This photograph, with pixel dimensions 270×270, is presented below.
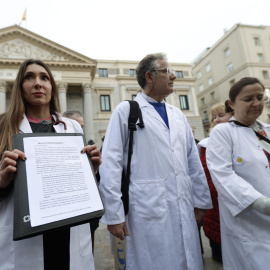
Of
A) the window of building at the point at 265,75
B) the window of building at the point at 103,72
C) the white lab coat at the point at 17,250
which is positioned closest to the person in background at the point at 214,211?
the white lab coat at the point at 17,250

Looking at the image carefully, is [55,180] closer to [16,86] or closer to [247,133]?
[16,86]

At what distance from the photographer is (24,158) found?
117cm

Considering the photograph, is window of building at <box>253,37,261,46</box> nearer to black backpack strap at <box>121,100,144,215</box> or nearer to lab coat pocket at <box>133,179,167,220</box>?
black backpack strap at <box>121,100,144,215</box>

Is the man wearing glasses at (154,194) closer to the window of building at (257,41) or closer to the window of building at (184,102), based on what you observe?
the window of building at (184,102)

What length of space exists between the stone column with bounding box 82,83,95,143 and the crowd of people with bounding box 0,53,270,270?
18.1m

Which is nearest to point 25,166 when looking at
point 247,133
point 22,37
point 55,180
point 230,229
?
point 55,180

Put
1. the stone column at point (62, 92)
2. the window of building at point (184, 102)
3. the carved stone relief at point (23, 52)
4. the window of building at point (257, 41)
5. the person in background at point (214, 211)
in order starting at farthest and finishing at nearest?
the window of building at point (257, 41), the window of building at point (184, 102), the carved stone relief at point (23, 52), the stone column at point (62, 92), the person in background at point (214, 211)

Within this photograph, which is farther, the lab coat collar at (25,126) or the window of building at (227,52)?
the window of building at (227,52)

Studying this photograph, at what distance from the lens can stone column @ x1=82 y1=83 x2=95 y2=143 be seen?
20072 millimetres

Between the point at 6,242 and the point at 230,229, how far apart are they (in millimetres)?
1796

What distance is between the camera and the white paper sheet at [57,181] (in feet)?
3.52

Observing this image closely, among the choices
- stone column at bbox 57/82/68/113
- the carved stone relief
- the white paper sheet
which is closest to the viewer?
the white paper sheet

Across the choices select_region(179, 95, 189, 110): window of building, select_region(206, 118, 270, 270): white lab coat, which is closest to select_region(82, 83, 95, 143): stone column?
select_region(179, 95, 189, 110): window of building

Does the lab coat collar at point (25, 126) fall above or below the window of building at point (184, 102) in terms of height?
below
